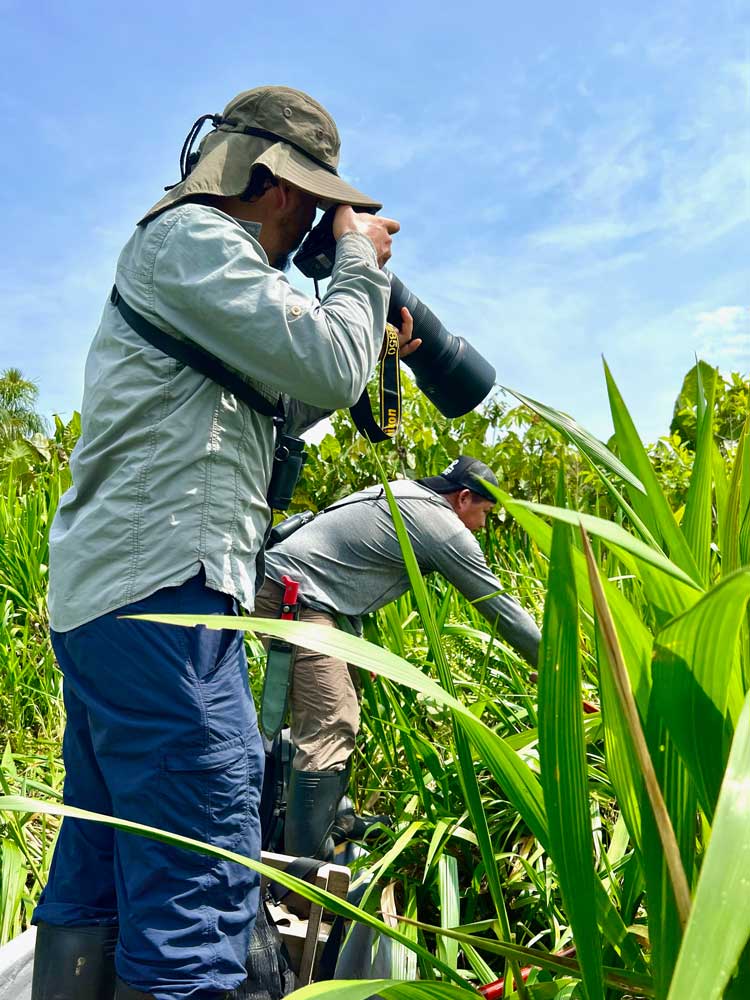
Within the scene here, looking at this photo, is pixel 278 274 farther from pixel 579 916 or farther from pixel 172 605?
pixel 579 916

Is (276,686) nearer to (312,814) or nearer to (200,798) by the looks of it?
(312,814)

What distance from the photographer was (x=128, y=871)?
1167 millimetres

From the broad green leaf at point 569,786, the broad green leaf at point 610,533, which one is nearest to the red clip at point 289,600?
the broad green leaf at point 569,786

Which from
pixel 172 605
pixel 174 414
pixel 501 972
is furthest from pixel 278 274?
pixel 501 972

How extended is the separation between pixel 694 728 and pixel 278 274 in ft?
2.93

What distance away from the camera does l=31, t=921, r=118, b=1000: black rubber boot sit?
1296 millimetres

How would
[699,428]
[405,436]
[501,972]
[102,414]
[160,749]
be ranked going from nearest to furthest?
[699,428] < [160,749] < [102,414] < [501,972] < [405,436]

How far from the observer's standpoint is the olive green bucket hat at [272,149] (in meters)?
1.32

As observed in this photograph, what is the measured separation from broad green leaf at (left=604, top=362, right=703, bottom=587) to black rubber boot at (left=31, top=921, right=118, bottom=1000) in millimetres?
1079

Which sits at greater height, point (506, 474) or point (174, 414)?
point (506, 474)

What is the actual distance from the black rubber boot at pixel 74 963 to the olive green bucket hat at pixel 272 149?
3.62ft

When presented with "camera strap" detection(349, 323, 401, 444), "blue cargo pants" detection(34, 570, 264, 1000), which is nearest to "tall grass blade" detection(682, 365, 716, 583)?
"blue cargo pants" detection(34, 570, 264, 1000)

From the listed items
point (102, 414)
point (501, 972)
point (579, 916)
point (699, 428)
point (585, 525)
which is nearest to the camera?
point (585, 525)

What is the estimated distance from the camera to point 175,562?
1188 millimetres
